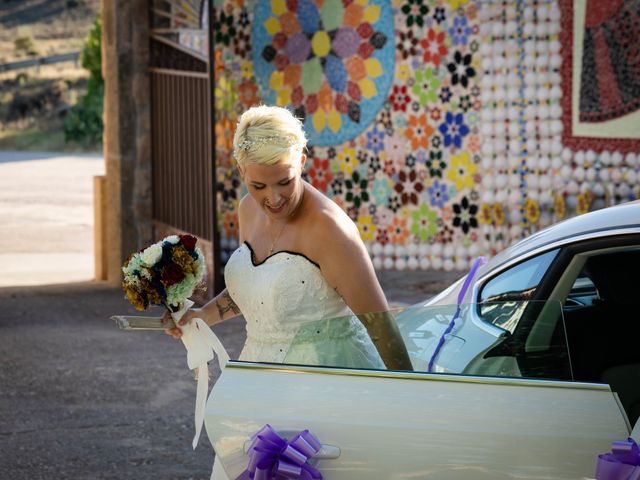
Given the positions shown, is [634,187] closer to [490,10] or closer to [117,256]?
[490,10]

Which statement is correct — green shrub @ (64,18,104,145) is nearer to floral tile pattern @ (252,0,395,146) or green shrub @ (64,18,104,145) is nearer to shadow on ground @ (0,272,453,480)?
shadow on ground @ (0,272,453,480)

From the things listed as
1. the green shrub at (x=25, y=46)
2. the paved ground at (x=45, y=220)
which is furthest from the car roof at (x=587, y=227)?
the green shrub at (x=25, y=46)

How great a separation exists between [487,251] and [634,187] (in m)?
1.25

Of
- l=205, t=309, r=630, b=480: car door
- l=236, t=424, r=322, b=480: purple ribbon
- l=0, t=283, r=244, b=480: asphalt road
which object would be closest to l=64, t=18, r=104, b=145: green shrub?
l=0, t=283, r=244, b=480: asphalt road

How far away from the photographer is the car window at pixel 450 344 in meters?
3.21

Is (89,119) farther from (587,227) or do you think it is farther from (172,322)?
(587,227)

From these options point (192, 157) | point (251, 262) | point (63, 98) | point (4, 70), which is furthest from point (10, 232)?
point (4, 70)

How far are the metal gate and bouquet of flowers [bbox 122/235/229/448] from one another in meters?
5.44

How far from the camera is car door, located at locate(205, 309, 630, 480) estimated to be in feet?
9.93

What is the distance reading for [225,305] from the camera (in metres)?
4.12

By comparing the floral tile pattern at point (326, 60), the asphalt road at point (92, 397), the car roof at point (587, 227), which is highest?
the floral tile pattern at point (326, 60)

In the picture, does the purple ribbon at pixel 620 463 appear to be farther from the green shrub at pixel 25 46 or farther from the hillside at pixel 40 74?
the green shrub at pixel 25 46

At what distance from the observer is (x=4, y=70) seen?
125 feet

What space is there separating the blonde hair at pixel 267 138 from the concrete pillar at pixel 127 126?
6798 millimetres
